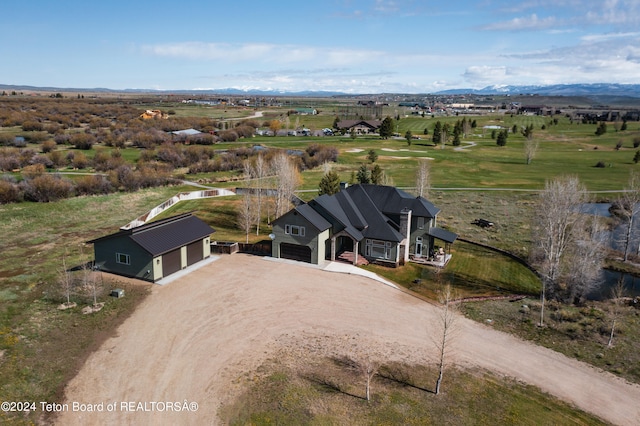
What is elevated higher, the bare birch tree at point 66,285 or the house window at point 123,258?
the house window at point 123,258

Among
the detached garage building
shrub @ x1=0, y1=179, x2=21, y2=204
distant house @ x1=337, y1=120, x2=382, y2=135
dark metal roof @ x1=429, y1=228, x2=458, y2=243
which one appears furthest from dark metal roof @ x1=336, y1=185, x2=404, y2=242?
distant house @ x1=337, y1=120, x2=382, y2=135

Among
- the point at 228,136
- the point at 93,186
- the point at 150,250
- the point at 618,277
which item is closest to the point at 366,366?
the point at 150,250

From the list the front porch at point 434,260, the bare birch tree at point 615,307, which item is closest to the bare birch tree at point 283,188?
the front porch at point 434,260

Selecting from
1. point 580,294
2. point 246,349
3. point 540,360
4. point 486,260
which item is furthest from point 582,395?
point 486,260

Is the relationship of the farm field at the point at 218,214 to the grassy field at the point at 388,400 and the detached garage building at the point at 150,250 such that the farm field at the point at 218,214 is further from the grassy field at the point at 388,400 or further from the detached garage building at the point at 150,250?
the grassy field at the point at 388,400

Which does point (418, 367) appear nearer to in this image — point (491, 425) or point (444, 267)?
point (491, 425)
